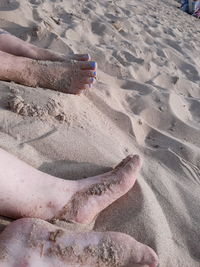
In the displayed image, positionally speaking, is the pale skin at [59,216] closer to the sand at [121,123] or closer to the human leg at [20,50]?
the sand at [121,123]

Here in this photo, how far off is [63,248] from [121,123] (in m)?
1.08

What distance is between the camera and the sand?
4.49 feet

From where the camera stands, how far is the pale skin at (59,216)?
1.01 m

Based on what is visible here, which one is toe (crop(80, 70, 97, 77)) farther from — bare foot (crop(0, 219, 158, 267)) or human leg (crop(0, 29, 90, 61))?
bare foot (crop(0, 219, 158, 267))

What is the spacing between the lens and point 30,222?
1.07m

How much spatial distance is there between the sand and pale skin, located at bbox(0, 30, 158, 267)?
0.09 meters

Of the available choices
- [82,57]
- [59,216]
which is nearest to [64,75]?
[82,57]

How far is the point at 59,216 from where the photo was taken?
4.05ft

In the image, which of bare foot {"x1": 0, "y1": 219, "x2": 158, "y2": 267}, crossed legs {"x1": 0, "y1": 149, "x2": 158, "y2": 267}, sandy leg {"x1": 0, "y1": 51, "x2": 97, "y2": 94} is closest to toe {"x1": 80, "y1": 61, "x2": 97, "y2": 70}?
sandy leg {"x1": 0, "y1": 51, "x2": 97, "y2": 94}

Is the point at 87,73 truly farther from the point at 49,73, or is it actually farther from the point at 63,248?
the point at 63,248

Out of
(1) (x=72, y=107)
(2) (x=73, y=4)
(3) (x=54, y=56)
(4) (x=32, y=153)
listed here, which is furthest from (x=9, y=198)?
(2) (x=73, y=4)

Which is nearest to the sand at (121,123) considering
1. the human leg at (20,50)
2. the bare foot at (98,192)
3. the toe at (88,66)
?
the bare foot at (98,192)

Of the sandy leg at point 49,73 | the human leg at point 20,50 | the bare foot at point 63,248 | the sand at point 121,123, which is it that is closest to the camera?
the bare foot at point 63,248

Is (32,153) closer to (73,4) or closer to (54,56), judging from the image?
(54,56)
